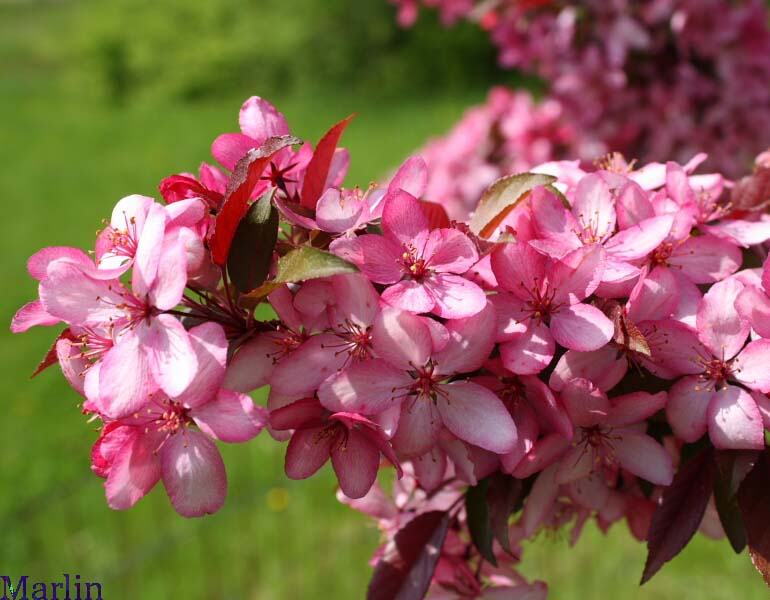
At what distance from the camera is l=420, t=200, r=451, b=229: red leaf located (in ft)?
2.23

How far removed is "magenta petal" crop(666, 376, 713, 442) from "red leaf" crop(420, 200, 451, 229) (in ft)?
0.69

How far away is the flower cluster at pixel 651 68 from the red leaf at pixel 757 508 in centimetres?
145

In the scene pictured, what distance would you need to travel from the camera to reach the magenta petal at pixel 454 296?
2.01ft

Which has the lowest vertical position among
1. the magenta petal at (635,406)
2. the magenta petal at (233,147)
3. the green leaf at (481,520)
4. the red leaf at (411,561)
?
the red leaf at (411,561)

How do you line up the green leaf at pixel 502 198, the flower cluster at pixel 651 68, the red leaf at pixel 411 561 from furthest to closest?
the flower cluster at pixel 651 68
the red leaf at pixel 411 561
the green leaf at pixel 502 198

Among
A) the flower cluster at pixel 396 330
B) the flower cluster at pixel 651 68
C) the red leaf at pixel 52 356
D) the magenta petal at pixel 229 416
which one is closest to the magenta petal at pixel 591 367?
the flower cluster at pixel 396 330

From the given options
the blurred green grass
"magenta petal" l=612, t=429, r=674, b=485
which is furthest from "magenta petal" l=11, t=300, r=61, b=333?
the blurred green grass

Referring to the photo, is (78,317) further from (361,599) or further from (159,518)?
(159,518)

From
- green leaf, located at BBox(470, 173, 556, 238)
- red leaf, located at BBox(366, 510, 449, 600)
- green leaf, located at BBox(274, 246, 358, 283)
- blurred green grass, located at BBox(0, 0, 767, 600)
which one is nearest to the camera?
green leaf, located at BBox(274, 246, 358, 283)

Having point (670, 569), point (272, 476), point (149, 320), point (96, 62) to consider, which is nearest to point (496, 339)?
point (149, 320)

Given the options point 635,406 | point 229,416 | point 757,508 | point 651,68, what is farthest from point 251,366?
point 651,68

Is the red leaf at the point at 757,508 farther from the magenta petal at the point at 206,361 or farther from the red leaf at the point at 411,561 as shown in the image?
the magenta petal at the point at 206,361

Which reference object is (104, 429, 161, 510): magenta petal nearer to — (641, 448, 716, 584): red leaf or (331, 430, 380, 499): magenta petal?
(331, 430, 380, 499): magenta petal

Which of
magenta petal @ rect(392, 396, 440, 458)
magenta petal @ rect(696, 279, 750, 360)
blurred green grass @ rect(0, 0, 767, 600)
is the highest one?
magenta petal @ rect(696, 279, 750, 360)
